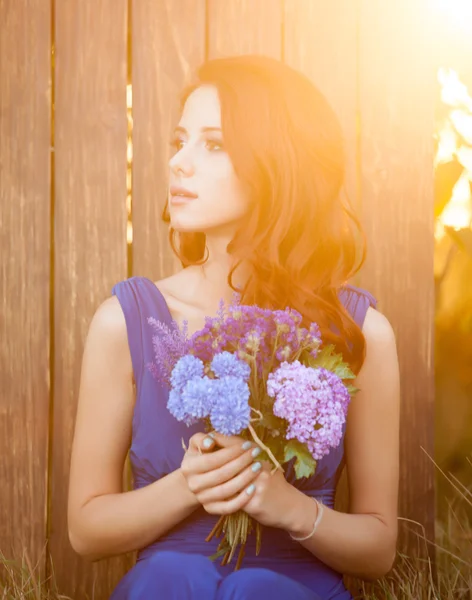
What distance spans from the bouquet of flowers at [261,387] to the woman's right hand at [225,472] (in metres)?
0.03

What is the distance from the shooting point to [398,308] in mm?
2354

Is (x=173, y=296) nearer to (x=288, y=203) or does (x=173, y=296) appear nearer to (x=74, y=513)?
(x=288, y=203)

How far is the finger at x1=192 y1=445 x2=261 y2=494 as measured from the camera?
159 centimetres

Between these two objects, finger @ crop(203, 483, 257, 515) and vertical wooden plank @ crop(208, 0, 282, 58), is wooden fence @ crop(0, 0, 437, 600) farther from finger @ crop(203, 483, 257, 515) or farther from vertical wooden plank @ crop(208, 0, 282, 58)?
finger @ crop(203, 483, 257, 515)

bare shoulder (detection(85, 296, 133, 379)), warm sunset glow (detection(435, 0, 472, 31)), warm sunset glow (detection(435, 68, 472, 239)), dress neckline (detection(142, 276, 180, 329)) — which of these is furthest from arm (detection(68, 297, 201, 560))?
warm sunset glow (detection(435, 0, 472, 31))

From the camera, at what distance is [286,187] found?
1867 mm

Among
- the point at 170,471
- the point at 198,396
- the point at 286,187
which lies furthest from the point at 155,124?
the point at 198,396

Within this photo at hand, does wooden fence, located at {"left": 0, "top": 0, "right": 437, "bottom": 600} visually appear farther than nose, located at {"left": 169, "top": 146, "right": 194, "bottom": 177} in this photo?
Yes

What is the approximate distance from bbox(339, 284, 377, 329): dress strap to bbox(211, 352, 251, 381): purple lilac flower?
0.57 m

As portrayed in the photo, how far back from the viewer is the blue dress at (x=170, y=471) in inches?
66.4

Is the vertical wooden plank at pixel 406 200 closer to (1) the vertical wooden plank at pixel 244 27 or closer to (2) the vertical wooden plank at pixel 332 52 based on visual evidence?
(2) the vertical wooden plank at pixel 332 52

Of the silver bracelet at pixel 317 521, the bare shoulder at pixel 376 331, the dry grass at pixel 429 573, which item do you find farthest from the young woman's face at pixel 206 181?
the dry grass at pixel 429 573

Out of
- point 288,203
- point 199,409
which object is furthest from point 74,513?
point 288,203

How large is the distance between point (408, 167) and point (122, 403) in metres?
1.08
